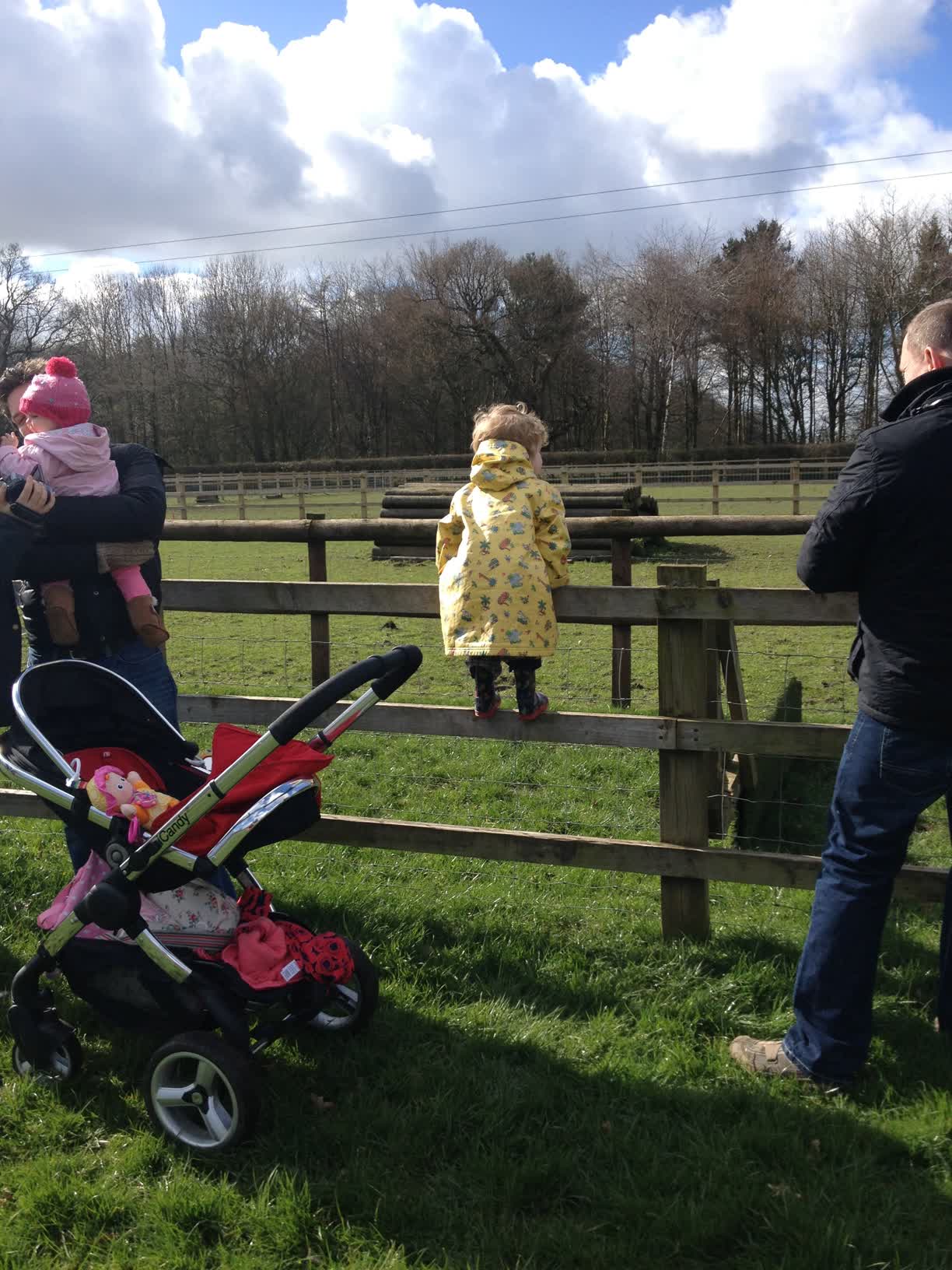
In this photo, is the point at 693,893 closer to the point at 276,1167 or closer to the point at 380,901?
the point at 380,901

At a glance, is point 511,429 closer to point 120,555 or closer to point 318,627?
point 120,555

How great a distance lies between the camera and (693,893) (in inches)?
144

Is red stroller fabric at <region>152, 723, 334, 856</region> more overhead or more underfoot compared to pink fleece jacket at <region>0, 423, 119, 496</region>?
more underfoot

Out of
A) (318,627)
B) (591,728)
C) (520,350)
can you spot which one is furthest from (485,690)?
(520,350)

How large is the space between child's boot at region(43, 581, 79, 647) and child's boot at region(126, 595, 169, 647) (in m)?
0.19

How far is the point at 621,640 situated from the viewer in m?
7.88

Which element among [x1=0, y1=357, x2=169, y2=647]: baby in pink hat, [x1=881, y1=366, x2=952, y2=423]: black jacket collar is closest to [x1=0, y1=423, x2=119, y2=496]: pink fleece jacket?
[x1=0, y1=357, x2=169, y2=647]: baby in pink hat

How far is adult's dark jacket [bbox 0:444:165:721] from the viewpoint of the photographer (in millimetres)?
3271

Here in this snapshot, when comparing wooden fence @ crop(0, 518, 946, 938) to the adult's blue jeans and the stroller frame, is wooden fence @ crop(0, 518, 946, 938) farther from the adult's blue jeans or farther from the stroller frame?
the stroller frame

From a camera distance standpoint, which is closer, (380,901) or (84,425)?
(84,425)

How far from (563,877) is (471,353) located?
57.6 meters

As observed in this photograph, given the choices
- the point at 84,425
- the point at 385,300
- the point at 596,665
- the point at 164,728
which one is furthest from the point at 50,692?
the point at 385,300

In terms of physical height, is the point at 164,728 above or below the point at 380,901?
above

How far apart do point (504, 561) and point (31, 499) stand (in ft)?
5.02
